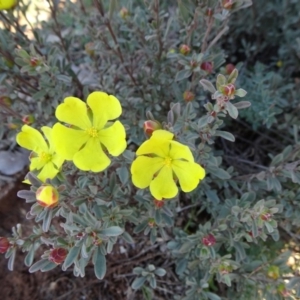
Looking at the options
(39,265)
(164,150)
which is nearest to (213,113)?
(164,150)

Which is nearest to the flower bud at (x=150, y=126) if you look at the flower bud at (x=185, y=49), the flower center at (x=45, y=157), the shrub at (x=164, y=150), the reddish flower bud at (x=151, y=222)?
the shrub at (x=164, y=150)

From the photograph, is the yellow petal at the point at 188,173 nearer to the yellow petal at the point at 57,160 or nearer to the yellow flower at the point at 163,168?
the yellow flower at the point at 163,168

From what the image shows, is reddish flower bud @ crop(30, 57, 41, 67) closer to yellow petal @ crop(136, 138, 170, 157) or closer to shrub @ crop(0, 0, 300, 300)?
shrub @ crop(0, 0, 300, 300)

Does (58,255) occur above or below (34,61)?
below

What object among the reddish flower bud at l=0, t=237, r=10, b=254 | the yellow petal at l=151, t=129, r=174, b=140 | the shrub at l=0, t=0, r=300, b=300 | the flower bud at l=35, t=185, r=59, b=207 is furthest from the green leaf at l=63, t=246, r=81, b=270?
the yellow petal at l=151, t=129, r=174, b=140

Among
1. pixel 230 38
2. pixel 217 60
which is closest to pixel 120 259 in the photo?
pixel 217 60

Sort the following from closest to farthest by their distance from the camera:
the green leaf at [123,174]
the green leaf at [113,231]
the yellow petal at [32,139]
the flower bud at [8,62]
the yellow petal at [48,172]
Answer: the green leaf at [113,231]
the yellow petal at [48,172]
the yellow petal at [32,139]
the green leaf at [123,174]
the flower bud at [8,62]

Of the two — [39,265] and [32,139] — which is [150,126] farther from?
[39,265]

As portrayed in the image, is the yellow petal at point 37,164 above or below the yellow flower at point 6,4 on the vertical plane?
below
